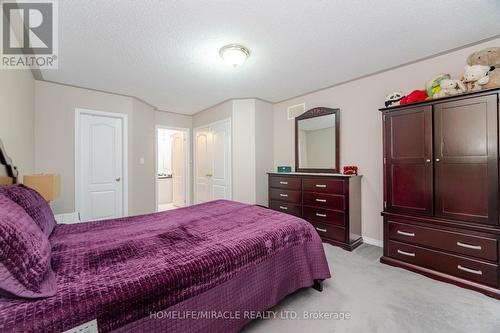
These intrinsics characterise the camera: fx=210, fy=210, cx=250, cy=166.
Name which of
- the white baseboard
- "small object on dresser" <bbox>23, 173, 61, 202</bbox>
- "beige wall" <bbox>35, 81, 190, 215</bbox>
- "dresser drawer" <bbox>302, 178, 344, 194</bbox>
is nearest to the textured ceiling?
"beige wall" <bbox>35, 81, 190, 215</bbox>

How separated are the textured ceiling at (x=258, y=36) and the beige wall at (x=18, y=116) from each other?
1.52 ft

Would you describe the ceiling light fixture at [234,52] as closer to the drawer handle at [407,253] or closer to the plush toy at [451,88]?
the plush toy at [451,88]

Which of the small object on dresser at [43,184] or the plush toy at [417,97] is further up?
the plush toy at [417,97]

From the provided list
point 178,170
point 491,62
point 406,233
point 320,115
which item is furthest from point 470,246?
point 178,170

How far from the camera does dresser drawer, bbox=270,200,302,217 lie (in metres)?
3.41

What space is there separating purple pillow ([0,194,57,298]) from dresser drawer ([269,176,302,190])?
2976mm

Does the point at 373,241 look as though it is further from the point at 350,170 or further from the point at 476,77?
the point at 476,77

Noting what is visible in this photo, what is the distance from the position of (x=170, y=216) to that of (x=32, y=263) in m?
1.23

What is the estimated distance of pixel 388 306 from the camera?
173cm

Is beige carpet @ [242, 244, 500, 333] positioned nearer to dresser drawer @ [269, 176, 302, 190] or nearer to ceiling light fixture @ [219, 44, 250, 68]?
dresser drawer @ [269, 176, 302, 190]

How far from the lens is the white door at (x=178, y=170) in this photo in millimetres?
5578

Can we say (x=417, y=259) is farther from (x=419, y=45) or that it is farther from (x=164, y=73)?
(x=164, y=73)

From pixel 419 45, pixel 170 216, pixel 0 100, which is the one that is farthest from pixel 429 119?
pixel 0 100

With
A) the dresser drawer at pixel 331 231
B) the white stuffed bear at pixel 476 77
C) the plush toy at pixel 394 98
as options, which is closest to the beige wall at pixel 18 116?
the dresser drawer at pixel 331 231
